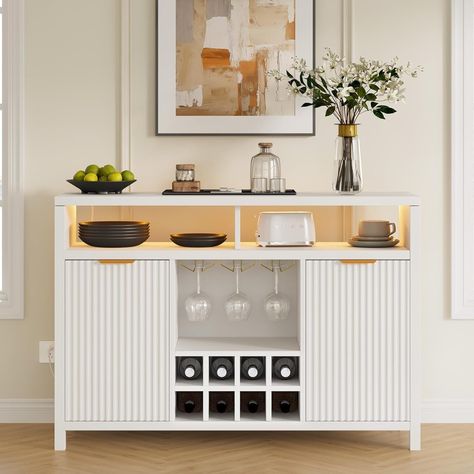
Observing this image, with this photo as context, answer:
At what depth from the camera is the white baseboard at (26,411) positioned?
4355 millimetres

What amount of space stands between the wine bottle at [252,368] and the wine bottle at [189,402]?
267mm

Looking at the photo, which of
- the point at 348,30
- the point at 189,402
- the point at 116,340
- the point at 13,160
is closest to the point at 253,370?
the point at 189,402

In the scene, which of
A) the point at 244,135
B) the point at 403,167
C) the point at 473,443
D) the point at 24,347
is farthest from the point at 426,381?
the point at 24,347

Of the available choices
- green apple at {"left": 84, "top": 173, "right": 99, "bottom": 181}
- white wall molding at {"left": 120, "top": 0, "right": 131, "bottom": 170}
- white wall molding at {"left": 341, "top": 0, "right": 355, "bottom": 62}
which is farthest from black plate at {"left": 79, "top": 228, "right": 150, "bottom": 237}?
white wall molding at {"left": 341, "top": 0, "right": 355, "bottom": 62}

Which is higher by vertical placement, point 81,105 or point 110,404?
point 81,105

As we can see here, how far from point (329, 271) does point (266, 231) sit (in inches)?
13.1

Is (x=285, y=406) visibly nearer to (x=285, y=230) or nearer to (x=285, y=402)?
(x=285, y=402)

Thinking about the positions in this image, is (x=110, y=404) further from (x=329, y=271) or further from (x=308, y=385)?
(x=329, y=271)

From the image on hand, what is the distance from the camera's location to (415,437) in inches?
153

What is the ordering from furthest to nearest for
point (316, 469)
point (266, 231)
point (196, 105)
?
point (196, 105) < point (266, 231) < point (316, 469)

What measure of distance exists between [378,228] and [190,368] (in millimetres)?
Result: 1048

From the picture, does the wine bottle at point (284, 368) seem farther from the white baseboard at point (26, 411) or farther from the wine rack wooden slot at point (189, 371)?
the white baseboard at point (26, 411)

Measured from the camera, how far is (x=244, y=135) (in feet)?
14.1

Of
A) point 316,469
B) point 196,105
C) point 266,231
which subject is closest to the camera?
point 316,469
